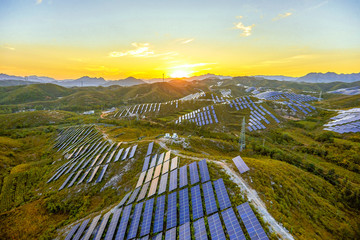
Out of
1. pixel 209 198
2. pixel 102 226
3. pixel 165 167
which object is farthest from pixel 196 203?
pixel 102 226

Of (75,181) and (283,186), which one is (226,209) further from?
(75,181)

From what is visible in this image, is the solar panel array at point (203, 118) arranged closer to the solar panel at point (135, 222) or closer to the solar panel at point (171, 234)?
the solar panel at point (135, 222)

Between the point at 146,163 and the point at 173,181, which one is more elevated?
the point at 173,181

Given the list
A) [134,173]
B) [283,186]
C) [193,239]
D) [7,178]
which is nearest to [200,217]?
[193,239]

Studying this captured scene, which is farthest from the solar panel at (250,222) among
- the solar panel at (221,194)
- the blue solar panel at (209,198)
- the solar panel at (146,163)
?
the solar panel at (146,163)

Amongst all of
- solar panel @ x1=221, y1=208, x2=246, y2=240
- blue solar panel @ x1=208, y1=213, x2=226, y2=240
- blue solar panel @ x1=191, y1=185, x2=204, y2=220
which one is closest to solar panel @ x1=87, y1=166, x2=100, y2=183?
blue solar panel @ x1=191, y1=185, x2=204, y2=220

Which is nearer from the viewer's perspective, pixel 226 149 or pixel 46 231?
pixel 46 231

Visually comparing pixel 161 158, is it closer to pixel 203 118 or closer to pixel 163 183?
pixel 163 183
